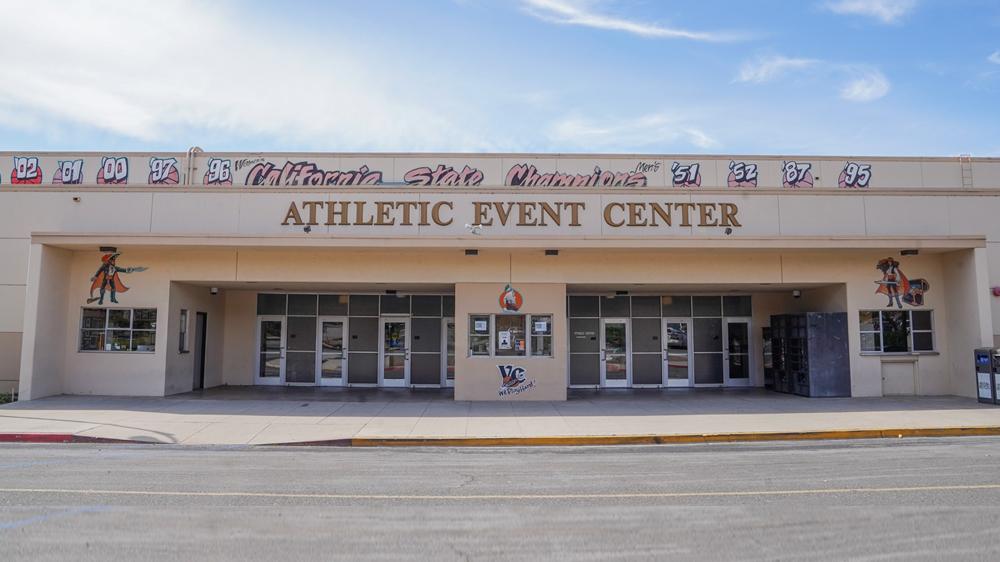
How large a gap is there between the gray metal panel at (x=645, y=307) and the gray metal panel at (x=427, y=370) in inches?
238

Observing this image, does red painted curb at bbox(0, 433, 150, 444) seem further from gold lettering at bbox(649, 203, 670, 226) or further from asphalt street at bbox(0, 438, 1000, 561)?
gold lettering at bbox(649, 203, 670, 226)

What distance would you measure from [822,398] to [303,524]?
573 inches

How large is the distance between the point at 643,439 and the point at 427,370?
10.0 metres

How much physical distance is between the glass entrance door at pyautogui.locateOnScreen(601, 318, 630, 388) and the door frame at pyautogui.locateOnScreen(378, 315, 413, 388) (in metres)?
5.79

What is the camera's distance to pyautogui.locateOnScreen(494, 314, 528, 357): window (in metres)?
17.1

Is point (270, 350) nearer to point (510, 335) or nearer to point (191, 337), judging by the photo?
point (191, 337)

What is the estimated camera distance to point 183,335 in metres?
18.2

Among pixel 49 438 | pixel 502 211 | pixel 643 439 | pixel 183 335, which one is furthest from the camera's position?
pixel 183 335

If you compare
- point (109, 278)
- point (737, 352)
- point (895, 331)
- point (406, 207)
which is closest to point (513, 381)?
point (406, 207)

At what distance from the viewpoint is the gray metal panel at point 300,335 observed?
67.9 ft

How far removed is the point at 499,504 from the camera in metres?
7.25

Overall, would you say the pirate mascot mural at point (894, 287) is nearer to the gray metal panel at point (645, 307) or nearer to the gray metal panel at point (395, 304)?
the gray metal panel at point (645, 307)

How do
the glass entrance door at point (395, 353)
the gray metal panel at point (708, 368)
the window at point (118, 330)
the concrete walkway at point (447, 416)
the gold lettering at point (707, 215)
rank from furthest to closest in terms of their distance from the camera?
the gray metal panel at point (708, 368) < the glass entrance door at point (395, 353) < the window at point (118, 330) < the gold lettering at point (707, 215) < the concrete walkway at point (447, 416)

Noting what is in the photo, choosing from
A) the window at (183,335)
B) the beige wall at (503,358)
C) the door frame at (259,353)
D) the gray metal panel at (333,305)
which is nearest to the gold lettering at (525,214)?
the beige wall at (503,358)
